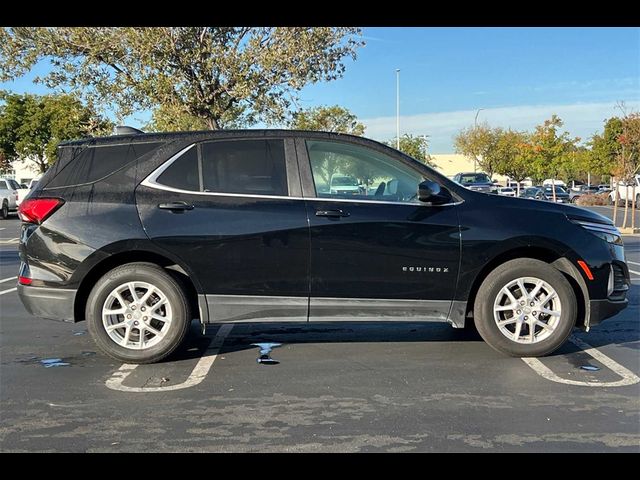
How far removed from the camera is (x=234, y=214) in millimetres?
5145

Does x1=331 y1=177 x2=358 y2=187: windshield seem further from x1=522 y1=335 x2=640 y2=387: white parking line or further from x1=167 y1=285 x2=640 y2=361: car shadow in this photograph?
x1=522 y1=335 x2=640 y2=387: white parking line

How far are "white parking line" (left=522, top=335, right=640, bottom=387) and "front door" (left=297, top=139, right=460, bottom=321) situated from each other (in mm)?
844

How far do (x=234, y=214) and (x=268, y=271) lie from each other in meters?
0.55

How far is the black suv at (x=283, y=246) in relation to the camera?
5121 millimetres

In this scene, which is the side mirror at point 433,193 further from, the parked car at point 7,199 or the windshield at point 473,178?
the windshield at point 473,178

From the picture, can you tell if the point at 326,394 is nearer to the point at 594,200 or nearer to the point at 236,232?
the point at 236,232

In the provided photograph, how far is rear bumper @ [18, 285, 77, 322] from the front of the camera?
5.13m

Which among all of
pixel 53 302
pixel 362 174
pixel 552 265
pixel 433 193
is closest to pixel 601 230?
pixel 552 265

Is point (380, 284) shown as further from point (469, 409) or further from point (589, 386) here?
point (589, 386)

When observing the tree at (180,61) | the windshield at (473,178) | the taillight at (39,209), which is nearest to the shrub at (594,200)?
the windshield at (473,178)

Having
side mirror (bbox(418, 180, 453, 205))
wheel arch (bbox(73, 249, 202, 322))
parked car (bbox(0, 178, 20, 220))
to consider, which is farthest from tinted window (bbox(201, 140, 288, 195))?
parked car (bbox(0, 178, 20, 220))

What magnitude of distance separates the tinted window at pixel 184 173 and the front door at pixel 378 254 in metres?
0.89

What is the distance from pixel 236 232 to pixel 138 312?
1.05 m
